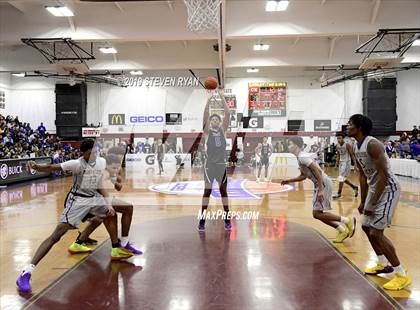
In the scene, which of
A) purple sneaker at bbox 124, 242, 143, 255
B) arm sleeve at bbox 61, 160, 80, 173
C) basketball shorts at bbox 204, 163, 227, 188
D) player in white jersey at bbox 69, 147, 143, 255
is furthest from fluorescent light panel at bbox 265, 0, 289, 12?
purple sneaker at bbox 124, 242, 143, 255

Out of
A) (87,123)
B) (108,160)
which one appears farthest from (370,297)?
(87,123)

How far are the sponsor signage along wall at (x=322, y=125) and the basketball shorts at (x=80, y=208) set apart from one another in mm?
20155

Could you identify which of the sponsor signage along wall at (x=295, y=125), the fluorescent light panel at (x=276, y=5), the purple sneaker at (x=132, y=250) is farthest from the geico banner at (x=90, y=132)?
the purple sneaker at (x=132, y=250)

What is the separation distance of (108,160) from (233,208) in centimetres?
393

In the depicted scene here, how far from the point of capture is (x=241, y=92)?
23.6 meters

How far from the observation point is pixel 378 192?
3.68m

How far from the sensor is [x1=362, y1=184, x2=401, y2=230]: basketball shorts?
3762 mm

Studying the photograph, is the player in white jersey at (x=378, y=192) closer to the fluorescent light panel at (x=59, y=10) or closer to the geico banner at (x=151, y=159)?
the fluorescent light panel at (x=59, y=10)

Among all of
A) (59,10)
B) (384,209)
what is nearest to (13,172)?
(59,10)

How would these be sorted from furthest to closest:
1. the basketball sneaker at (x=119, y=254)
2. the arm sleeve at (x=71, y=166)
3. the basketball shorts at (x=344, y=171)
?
the basketball shorts at (x=344, y=171), the basketball sneaker at (x=119, y=254), the arm sleeve at (x=71, y=166)

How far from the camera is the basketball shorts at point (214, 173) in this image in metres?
6.17

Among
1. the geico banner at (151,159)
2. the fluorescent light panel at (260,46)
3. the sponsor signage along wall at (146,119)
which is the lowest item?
the geico banner at (151,159)

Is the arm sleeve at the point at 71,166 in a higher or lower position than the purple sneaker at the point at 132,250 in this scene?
higher

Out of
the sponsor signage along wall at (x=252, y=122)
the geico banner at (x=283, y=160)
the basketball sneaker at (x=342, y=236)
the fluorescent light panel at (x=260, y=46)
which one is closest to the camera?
the basketball sneaker at (x=342, y=236)
